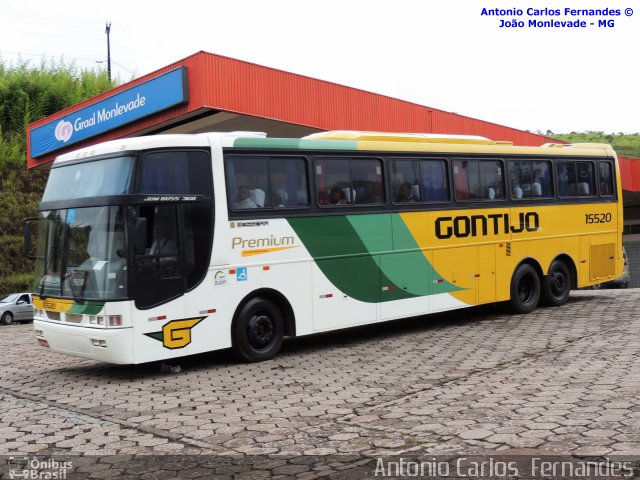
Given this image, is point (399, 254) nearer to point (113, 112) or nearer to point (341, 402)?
point (341, 402)

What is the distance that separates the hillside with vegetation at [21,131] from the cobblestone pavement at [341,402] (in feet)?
63.2

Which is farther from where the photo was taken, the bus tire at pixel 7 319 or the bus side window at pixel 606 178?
the bus tire at pixel 7 319

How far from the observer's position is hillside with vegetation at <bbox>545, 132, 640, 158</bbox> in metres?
68.1

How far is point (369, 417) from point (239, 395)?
74.0 inches

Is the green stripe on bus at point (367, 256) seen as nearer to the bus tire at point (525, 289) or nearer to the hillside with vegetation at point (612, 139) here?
the bus tire at point (525, 289)

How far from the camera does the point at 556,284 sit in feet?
50.6

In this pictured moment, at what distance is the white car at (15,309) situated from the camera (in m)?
26.2

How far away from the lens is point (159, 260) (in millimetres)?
9508

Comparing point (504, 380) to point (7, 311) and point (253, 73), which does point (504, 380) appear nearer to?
point (253, 73)

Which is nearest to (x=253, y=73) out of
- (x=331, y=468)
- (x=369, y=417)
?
(x=369, y=417)

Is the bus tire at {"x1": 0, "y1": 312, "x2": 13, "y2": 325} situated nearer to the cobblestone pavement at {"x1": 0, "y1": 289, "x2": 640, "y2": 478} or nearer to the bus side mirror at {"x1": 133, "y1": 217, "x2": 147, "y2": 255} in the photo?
the cobblestone pavement at {"x1": 0, "y1": 289, "x2": 640, "y2": 478}

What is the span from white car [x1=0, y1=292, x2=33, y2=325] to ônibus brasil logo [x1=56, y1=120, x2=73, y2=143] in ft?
19.4

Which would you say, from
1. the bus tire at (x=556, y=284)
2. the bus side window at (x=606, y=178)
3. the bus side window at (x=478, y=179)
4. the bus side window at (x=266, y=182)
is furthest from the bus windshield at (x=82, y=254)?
the bus side window at (x=606, y=178)

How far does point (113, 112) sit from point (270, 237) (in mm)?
13158
